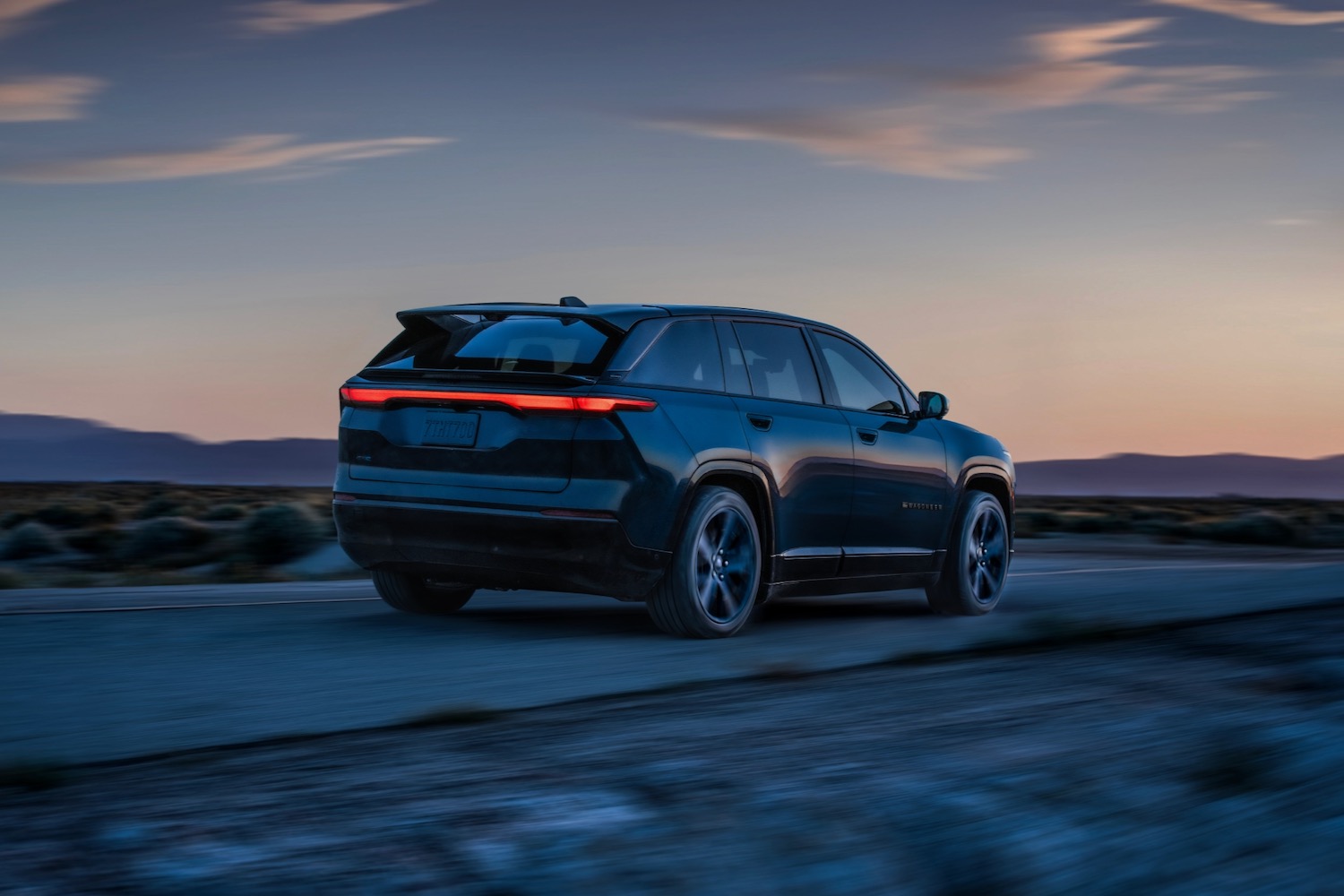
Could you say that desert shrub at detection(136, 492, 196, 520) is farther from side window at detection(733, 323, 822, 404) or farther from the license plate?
the license plate

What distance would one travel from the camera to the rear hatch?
26.9 ft

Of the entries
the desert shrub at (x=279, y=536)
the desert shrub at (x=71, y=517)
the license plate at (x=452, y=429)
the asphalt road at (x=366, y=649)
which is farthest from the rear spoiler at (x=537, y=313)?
the desert shrub at (x=71, y=517)

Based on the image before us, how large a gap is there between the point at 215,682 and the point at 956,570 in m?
5.76

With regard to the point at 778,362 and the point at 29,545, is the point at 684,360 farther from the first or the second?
the point at 29,545

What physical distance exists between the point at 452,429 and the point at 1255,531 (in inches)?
1058

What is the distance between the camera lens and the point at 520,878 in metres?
3.80

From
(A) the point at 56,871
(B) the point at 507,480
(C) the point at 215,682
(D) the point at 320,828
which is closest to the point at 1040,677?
(B) the point at 507,480

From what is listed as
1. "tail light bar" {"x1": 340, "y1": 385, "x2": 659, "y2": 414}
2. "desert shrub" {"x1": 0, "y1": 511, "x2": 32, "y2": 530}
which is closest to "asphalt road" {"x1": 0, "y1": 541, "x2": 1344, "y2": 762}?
"tail light bar" {"x1": 340, "y1": 385, "x2": 659, "y2": 414}

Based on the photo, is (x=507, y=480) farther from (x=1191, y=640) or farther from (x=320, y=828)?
(x=320, y=828)

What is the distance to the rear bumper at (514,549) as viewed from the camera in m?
8.13

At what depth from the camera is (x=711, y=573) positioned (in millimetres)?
8727

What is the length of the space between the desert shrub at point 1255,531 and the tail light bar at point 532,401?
26410 mm

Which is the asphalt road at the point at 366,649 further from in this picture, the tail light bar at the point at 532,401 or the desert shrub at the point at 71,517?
the desert shrub at the point at 71,517

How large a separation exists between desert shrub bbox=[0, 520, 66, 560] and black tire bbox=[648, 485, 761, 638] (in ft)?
60.6
